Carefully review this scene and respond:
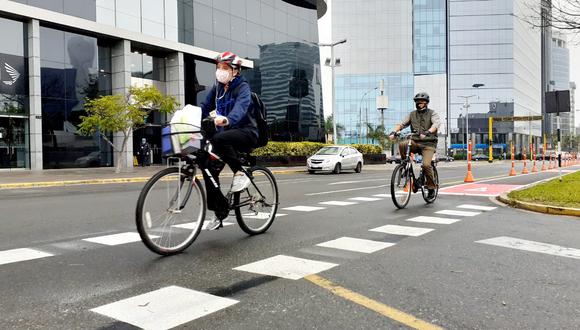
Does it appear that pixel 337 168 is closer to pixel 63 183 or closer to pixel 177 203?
pixel 63 183

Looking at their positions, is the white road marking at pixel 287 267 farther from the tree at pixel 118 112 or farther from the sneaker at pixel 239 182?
the tree at pixel 118 112

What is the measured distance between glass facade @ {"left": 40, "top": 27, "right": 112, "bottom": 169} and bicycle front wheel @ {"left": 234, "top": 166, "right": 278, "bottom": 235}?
24629 millimetres

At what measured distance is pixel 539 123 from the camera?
438 feet

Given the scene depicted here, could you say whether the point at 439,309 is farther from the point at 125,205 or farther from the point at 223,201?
the point at 125,205

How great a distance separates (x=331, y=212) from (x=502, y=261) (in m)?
3.91

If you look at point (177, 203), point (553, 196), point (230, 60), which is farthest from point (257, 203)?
point (553, 196)

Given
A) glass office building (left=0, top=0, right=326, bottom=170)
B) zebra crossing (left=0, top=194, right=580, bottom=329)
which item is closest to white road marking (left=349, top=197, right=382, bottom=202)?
zebra crossing (left=0, top=194, right=580, bottom=329)

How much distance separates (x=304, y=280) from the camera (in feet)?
13.0

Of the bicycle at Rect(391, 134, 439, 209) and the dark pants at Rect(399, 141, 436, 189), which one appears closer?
the bicycle at Rect(391, 134, 439, 209)

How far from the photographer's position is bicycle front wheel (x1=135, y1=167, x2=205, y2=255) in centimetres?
468

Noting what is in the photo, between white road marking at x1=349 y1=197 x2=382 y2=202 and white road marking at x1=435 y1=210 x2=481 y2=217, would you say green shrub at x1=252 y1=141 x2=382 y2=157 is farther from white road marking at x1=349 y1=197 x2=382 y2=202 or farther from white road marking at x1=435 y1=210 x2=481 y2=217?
white road marking at x1=435 y1=210 x2=481 y2=217

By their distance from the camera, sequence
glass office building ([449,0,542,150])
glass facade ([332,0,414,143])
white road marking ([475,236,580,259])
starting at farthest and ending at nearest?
glass facade ([332,0,414,143]) → glass office building ([449,0,542,150]) → white road marking ([475,236,580,259])

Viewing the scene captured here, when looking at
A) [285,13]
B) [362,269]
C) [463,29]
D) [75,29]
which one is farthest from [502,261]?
[463,29]

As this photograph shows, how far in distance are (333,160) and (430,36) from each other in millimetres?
96488
